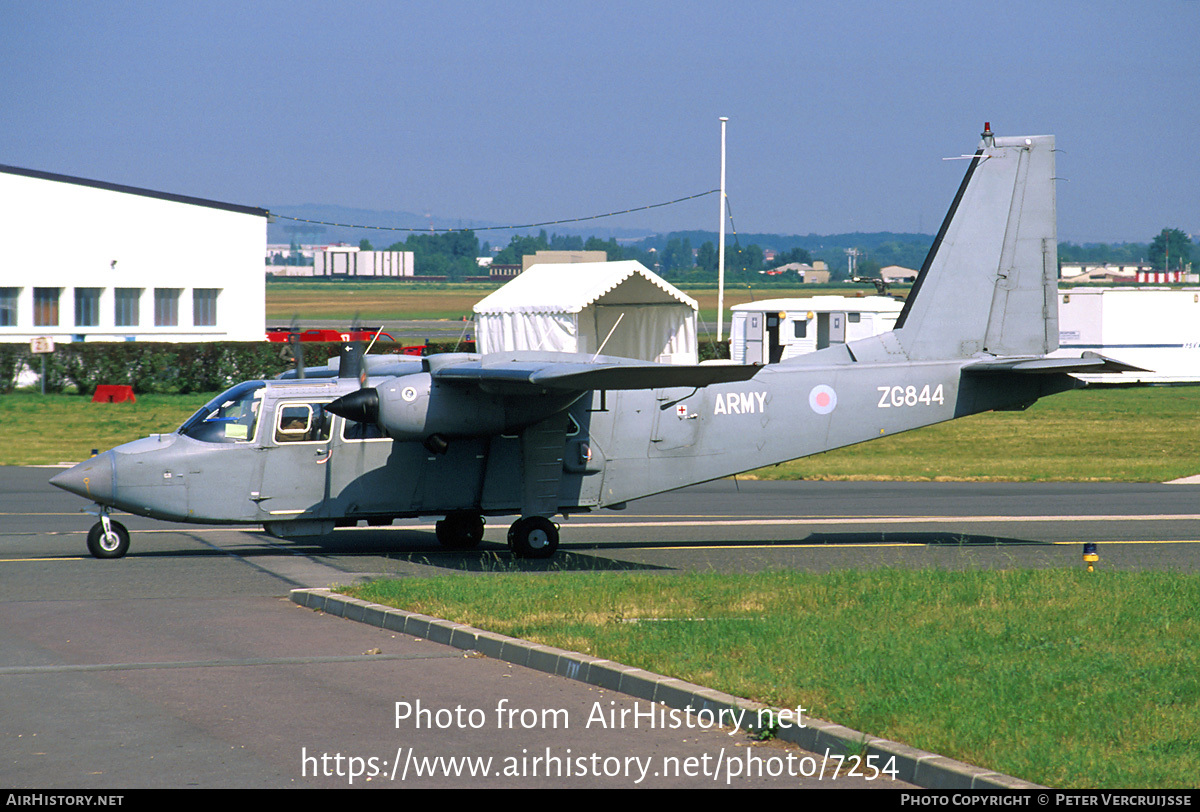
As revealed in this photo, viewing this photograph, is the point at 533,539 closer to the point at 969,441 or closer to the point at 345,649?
the point at 345,649

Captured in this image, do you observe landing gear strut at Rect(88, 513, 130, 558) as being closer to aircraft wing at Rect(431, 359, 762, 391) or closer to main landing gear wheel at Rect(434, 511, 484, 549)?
main landing gear wheel at Rect(434, 511, 484, 549)

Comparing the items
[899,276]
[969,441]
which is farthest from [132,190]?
[899,276]

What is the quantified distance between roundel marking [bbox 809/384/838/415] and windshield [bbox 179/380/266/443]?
7729 millimetres

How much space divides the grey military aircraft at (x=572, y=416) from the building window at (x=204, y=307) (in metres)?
32.8

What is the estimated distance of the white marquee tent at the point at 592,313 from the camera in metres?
43.0

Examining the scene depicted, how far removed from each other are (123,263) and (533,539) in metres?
35.8

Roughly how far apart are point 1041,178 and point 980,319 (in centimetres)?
230

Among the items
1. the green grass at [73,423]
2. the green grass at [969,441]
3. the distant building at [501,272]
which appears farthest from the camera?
the distant building at [501,272]

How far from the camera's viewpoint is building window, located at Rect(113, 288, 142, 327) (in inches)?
1821

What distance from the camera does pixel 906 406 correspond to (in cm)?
1727

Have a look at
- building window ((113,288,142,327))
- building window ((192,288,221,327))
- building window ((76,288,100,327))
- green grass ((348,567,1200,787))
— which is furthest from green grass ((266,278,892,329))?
green grass ((348,567,1200,787))

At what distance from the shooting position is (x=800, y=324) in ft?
164

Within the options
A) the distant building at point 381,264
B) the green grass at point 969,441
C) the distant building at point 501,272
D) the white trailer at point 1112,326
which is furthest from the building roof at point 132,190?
the distant building at point 381,264

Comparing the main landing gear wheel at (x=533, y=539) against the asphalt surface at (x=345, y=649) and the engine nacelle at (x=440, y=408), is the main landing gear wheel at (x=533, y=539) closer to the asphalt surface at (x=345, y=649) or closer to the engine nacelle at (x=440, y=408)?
the asphalt surface at (x=345, y=649)
